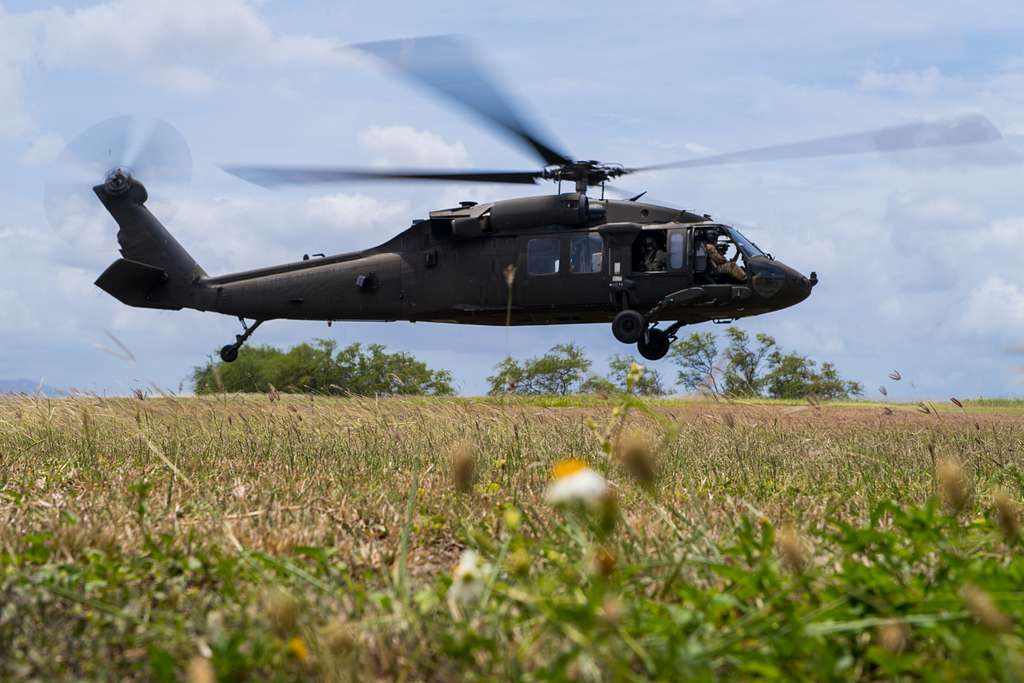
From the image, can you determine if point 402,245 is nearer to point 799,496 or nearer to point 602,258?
point 602,258

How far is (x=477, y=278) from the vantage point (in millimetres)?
15516

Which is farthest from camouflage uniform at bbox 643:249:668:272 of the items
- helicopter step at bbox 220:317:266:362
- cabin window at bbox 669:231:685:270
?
helicopter step at bbox 220:317:266:362

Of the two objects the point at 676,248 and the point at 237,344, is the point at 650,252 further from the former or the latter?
the point at 237,344

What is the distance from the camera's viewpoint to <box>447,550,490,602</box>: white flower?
1.96 meters

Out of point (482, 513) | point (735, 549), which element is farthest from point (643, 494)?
point (735, 549)

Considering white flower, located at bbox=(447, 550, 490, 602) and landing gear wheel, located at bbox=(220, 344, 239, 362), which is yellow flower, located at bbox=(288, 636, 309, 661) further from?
landing gear wheel, located at bbox=(220, 344, 239, 362)

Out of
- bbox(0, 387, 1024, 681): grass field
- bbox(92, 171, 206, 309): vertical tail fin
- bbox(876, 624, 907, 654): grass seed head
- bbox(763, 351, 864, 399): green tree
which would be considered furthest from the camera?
bbox(763, 351, 864, 399): green tree

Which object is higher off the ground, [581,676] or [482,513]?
[482,513]

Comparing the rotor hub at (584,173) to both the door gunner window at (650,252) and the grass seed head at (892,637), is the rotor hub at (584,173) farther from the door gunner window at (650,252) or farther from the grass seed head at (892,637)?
the grass seed head at (892,637)

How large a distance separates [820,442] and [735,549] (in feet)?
16.6

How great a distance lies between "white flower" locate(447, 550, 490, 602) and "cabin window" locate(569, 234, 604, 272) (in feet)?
41.8

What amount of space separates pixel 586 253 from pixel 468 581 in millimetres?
13130

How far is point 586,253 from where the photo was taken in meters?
14.9

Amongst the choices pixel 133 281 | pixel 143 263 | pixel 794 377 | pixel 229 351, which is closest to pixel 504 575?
pixel 229 351
